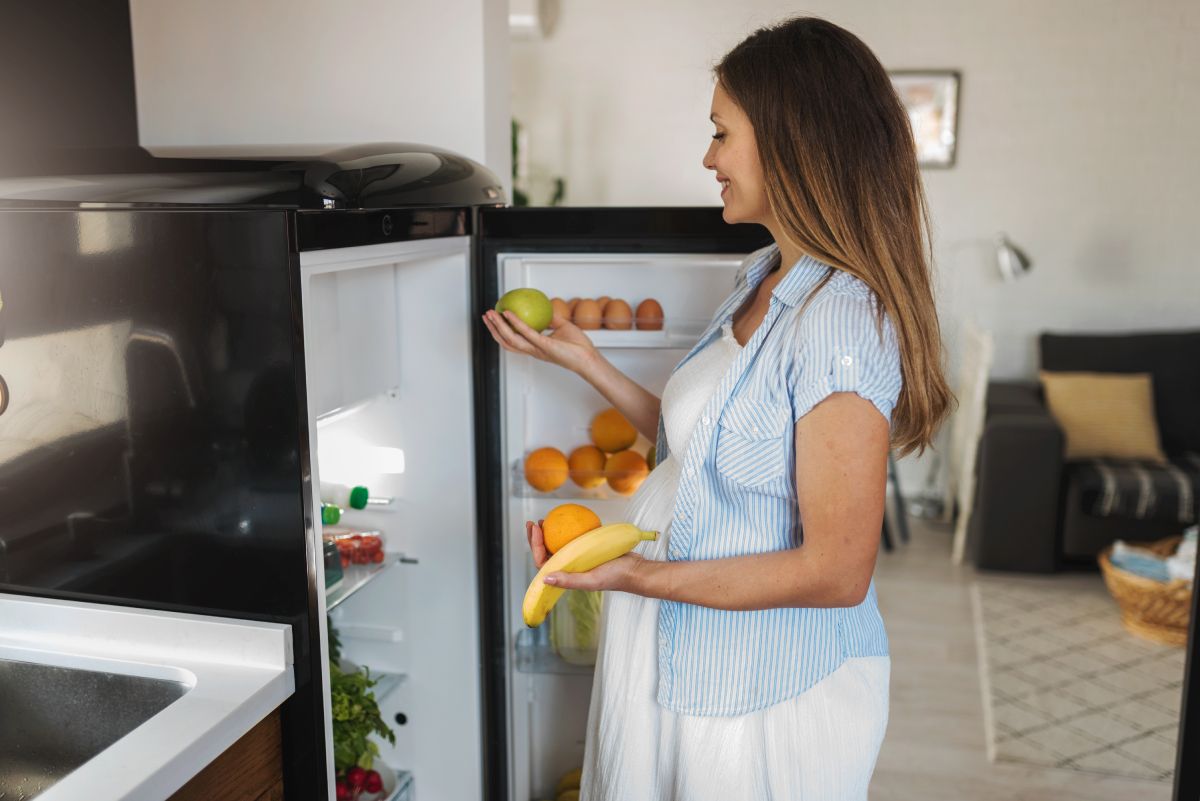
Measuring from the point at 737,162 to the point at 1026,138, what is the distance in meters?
3.51

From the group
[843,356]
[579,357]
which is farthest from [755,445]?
[579,357]

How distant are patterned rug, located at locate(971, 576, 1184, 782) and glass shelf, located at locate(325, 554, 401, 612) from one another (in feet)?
5.44

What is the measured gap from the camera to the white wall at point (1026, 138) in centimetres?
396

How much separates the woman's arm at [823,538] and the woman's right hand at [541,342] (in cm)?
A: 43

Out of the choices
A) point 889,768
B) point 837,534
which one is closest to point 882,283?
point 837,534

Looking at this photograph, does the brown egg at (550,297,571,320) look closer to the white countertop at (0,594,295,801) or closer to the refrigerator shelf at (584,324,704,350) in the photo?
the refrigerator shelf at (584,324,704,350)

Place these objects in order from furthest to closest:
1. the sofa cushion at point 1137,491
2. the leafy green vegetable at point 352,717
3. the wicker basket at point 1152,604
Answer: the sofa cushion at point 1137,491 < the wicker basket at point 1152,604 < the leafy green vegetable at point 352,717

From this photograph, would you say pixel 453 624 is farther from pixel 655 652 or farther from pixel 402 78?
pixel 402 78

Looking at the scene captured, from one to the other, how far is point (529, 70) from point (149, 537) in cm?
323

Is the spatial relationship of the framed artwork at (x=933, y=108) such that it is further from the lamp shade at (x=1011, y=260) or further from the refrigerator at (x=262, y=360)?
the refrigerator at (x=262, y=360)

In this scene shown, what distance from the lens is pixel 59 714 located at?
125 centimetres

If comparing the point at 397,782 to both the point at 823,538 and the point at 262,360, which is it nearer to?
the point at 262,360

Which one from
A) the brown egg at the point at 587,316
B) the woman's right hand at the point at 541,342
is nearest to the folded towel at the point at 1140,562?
the brown egg at the point at 587,316

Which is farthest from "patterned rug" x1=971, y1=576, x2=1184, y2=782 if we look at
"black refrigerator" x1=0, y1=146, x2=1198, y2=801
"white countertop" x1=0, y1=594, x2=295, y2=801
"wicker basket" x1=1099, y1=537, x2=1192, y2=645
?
"white countertop" x1=0, y1=594, x2=295, y2=801
